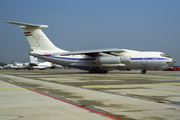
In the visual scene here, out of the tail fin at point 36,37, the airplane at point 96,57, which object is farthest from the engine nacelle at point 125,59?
the tail fin at point 36,37

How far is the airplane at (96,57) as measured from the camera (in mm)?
30016

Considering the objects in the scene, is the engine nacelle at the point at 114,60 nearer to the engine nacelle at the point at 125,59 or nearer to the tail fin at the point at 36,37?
the engine nacelle at the point at 125,59

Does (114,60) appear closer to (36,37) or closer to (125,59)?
(125,59)

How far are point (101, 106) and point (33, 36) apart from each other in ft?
89.3

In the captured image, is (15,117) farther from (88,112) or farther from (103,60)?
(103,60)

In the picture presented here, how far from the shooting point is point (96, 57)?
1242 inches

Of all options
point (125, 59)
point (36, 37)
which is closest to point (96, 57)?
point (125, 59)

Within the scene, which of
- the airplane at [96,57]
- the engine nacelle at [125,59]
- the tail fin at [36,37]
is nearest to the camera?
the engine nacelle at [125,59]

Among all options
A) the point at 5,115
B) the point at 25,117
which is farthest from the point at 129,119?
the point at 5,115

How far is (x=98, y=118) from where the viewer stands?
5.39 meters

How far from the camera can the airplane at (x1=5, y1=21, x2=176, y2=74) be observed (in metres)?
30.0

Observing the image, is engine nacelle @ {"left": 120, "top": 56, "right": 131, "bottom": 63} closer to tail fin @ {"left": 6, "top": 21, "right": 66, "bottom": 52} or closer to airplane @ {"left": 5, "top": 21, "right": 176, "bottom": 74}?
airplane @ {"left": 5, "top": 21, "right": 176, "bottom": 74}

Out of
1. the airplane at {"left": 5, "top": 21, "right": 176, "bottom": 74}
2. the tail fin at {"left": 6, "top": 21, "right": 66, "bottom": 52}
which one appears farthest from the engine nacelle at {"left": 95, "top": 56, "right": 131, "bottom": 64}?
the tail fin at {"left": 6, "top": 21, "right": 66, "bottom": 52}

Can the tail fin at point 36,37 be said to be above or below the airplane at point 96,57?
above
